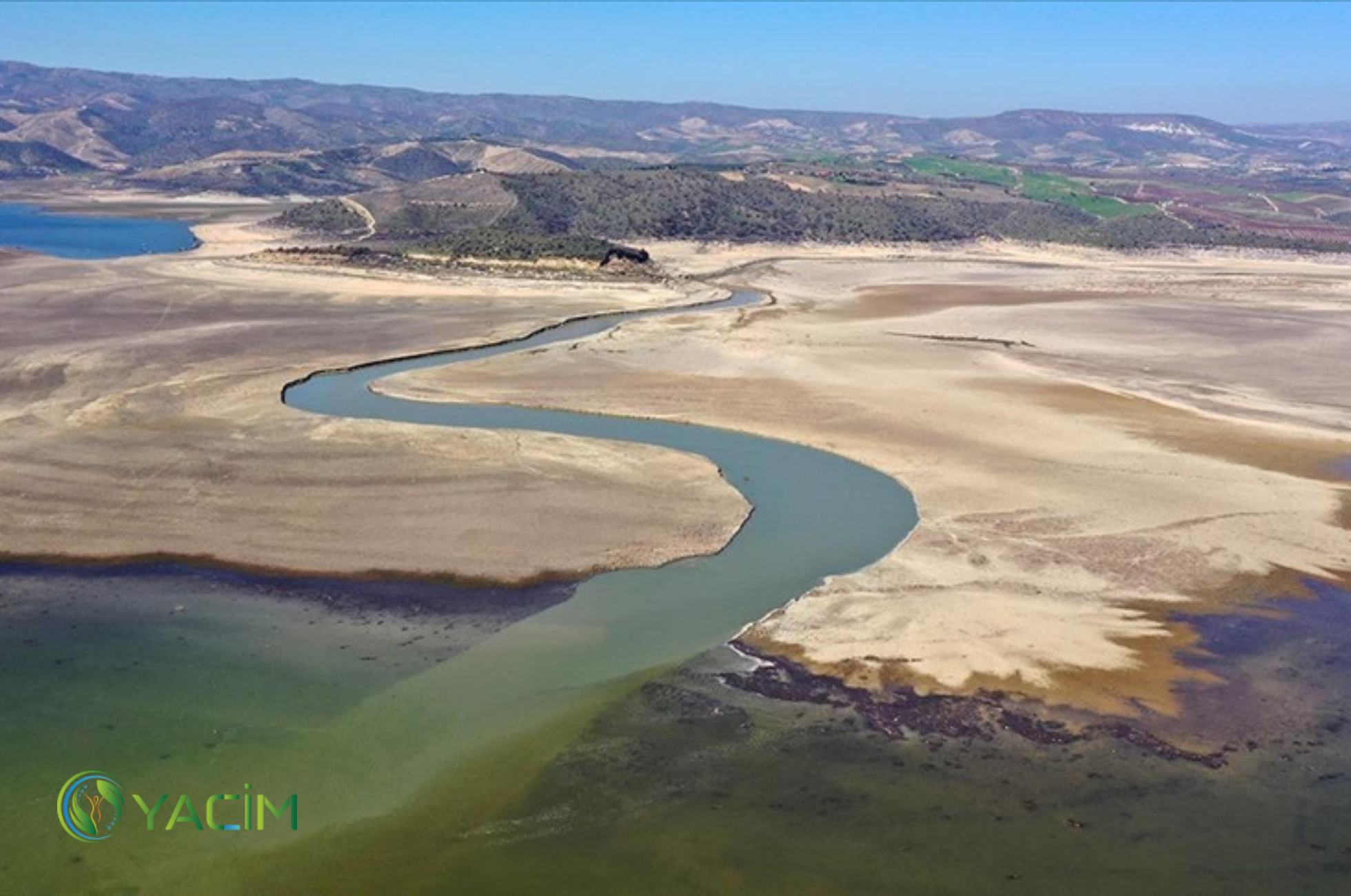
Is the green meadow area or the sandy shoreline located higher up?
the green meadow area

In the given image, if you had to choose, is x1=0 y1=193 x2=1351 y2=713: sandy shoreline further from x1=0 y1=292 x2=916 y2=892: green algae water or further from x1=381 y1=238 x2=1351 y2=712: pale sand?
x1=0 y1=292 x2=916 y2=892: green algae water

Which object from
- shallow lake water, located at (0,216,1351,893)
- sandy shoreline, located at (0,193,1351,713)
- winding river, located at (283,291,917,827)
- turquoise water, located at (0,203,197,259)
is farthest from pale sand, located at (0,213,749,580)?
turquoise water, located at (0,203,197,259)

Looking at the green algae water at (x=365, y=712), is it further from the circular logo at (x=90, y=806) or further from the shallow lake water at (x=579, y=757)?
the circular logo at (x=90, y=806)

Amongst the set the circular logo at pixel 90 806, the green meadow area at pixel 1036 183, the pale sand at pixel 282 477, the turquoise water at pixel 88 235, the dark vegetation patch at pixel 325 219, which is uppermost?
the green meadow area at pixel 1036 183

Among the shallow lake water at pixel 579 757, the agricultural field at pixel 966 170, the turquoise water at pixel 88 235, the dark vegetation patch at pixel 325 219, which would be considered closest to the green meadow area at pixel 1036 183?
the agricultural field at pixel 966 170

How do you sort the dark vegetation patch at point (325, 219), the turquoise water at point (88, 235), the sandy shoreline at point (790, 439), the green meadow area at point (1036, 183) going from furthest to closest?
the green meadow area at point (1036, 183), the dark vegetation patch at point (325, 219), the turquoise water at point (88, 235), the sandy shoreline at point (790, 439)

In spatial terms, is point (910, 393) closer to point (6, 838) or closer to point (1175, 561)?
point (1175, 561)
